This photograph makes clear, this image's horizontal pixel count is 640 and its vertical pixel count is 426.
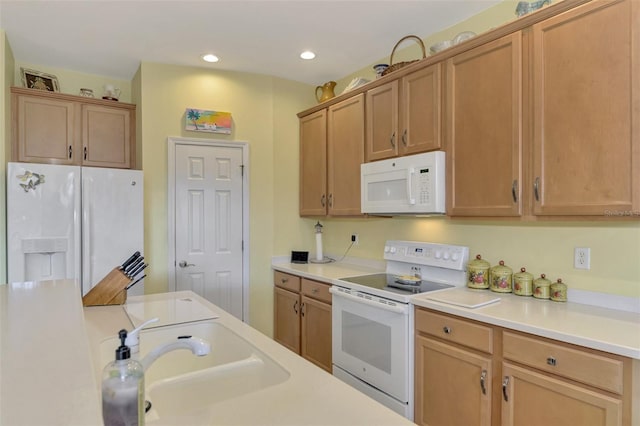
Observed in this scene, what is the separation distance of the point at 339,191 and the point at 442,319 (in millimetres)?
1569

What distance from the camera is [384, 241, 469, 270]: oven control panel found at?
2500 mm

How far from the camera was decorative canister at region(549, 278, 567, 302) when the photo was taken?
202 centimetres

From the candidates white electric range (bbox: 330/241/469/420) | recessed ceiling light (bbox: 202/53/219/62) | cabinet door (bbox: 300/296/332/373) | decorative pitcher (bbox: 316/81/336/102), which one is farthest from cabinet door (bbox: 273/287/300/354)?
recessed ceiling light (bbox: 202/53/219/62)

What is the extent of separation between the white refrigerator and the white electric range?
1676 millimetres

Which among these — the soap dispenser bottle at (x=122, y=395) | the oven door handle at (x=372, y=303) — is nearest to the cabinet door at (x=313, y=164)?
the oven door handle at (x=372, y=303)

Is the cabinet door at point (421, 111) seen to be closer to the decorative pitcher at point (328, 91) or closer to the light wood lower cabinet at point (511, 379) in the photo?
the light wood lower cabinet at point (511, 379)

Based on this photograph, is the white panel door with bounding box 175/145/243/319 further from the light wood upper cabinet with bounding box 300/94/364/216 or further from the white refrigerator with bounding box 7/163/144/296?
the light wood upper cabinet with bounding box 300/94/364/216

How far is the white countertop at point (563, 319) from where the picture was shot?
1439mm

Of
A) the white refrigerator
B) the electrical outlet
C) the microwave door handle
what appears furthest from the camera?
the white refrigerator

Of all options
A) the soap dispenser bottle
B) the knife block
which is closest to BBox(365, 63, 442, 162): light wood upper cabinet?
the knife block

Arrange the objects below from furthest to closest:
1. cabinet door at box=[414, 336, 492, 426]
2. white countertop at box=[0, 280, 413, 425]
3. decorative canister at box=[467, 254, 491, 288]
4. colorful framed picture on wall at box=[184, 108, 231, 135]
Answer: colorful framed picture on wall at box=[184, 108, 231, 135]
decorative canister at box=[467, 254, 491, 288]
cabinet door at box=[414, 336, 492, 426]
white countertop at box=[0, 280, 413, 425]

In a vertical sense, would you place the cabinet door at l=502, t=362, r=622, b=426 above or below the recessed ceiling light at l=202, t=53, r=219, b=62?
below

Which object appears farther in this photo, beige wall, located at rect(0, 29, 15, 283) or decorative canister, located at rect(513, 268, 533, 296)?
beige wall, located at rect(0, 29, 15, 283)

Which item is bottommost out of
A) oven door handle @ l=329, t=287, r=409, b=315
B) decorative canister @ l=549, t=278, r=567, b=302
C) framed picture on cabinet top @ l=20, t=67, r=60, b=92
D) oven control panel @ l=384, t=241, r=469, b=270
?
oven door handle @ l=329, t=287, r=409, b=315
